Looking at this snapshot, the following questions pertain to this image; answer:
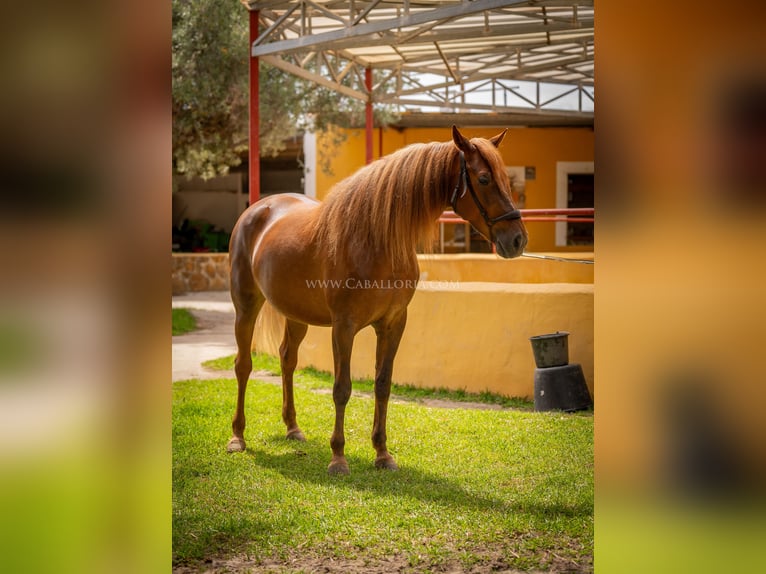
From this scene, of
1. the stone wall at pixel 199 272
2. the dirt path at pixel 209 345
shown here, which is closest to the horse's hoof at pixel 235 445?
the dirt path at pixel 209 345

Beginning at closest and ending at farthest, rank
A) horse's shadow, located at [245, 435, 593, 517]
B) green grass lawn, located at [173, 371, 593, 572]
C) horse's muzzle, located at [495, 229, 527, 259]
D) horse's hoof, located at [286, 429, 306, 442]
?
1. green grass lawn, located at [173, 371, 593, 572]
2. horse's shadow, located at [245, 435, 593, 517]
3. horse's muzzle, located at [495, 229, 527, 259]
4. horse's hoof, located at [286, 429, 306, 442]

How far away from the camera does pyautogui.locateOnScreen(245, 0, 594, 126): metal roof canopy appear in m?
6.80

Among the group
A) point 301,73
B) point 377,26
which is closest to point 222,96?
point 301,73

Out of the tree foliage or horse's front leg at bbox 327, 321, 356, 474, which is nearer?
horse's front leg at bbox 327, 321, 356, 474

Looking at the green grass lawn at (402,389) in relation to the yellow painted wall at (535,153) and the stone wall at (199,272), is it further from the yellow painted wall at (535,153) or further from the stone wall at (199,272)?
the stone wall at (199,272)

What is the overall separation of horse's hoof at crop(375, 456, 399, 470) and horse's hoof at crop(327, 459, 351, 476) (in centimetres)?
19

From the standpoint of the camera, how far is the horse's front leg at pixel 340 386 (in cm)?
378

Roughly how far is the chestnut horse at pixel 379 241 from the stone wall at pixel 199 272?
10.5 metres

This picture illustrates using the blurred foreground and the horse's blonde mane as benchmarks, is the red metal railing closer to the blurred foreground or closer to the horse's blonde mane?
the horse's blonde mane

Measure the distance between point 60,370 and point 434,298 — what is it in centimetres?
466

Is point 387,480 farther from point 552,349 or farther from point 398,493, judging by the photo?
point 552,349

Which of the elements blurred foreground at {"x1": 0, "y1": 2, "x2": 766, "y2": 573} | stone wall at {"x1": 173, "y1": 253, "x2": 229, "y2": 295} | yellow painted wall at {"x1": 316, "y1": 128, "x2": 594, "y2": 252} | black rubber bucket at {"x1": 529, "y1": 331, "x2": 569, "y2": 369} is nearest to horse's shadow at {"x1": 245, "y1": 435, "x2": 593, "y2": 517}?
blurred foreground at {"x1": 0, "y1": 2, "x2": 766, "y2": 573}

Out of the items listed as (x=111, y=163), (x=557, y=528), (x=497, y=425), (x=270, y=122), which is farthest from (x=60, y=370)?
(x=270, y=122)

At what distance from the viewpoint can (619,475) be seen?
157cm
